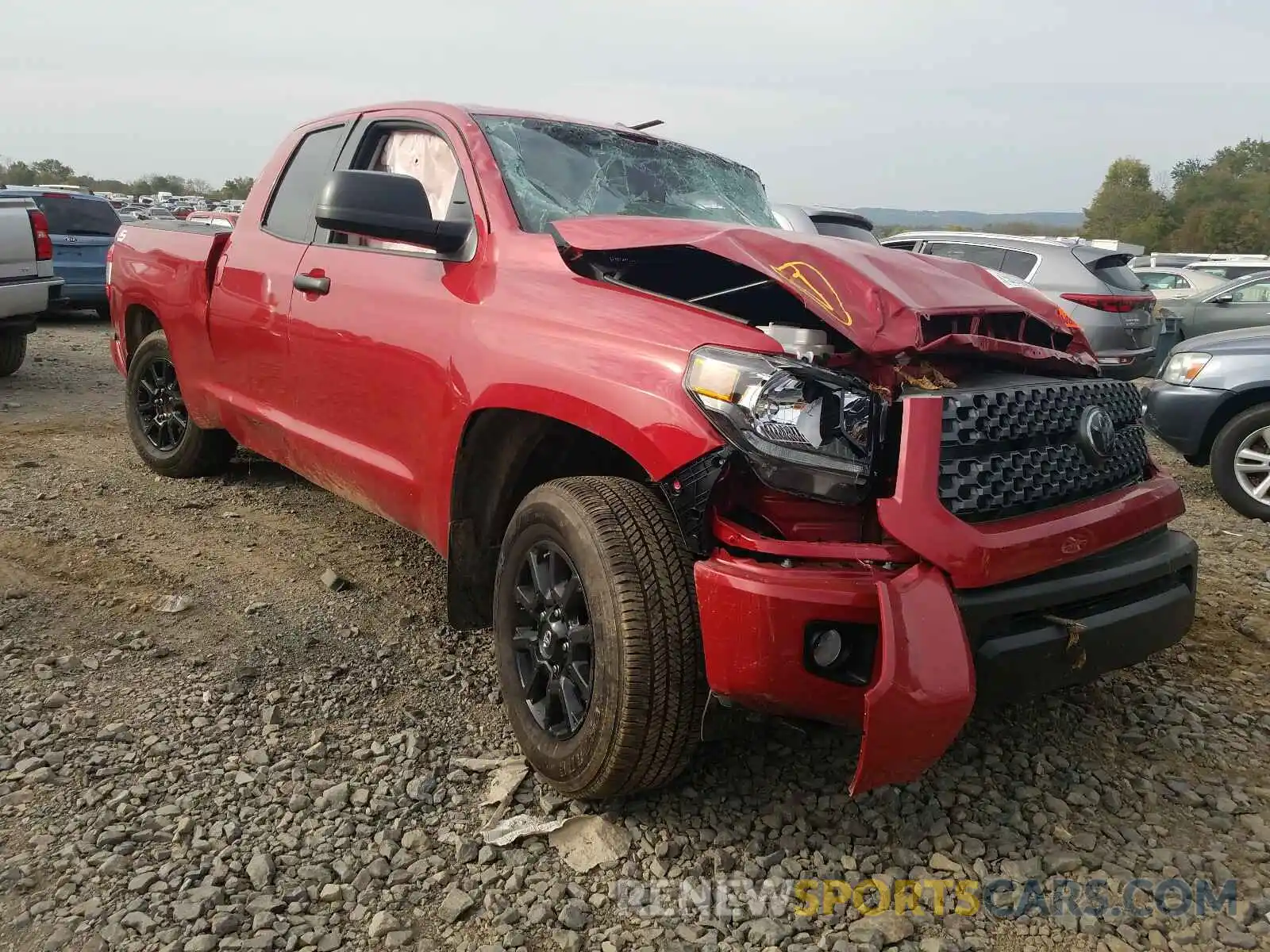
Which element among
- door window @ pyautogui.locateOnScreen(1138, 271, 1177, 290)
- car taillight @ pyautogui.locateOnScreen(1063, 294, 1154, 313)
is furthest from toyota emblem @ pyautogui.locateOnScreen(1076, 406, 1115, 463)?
door window @ pyautogui.locateOnScreen(1138, 271, 1177, 290)

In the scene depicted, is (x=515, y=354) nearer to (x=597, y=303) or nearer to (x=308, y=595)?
(x=597, y=303)

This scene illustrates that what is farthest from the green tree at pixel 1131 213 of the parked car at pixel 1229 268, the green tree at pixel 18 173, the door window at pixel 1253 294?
the green tree at pixel 18 173

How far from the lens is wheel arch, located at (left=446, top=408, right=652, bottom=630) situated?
9.01 feet

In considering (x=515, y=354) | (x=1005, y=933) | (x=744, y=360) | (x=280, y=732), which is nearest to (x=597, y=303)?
(x=515, y=354)

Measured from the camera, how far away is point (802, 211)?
26.2ft

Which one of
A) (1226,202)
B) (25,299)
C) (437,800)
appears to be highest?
(1226,202)

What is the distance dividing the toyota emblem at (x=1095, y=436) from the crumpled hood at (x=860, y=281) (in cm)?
18

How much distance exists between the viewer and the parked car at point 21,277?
25.3 feet

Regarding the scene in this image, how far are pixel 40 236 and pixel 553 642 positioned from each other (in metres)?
7.63

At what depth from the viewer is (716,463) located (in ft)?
6.91

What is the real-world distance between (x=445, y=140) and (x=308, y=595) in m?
1.78

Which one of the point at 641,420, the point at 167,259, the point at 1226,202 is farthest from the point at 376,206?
the point at 1226,202

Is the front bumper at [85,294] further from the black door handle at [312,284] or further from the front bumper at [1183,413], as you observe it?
the front bumper at [1183,413]

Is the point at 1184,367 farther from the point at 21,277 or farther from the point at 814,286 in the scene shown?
the point at 21,277
